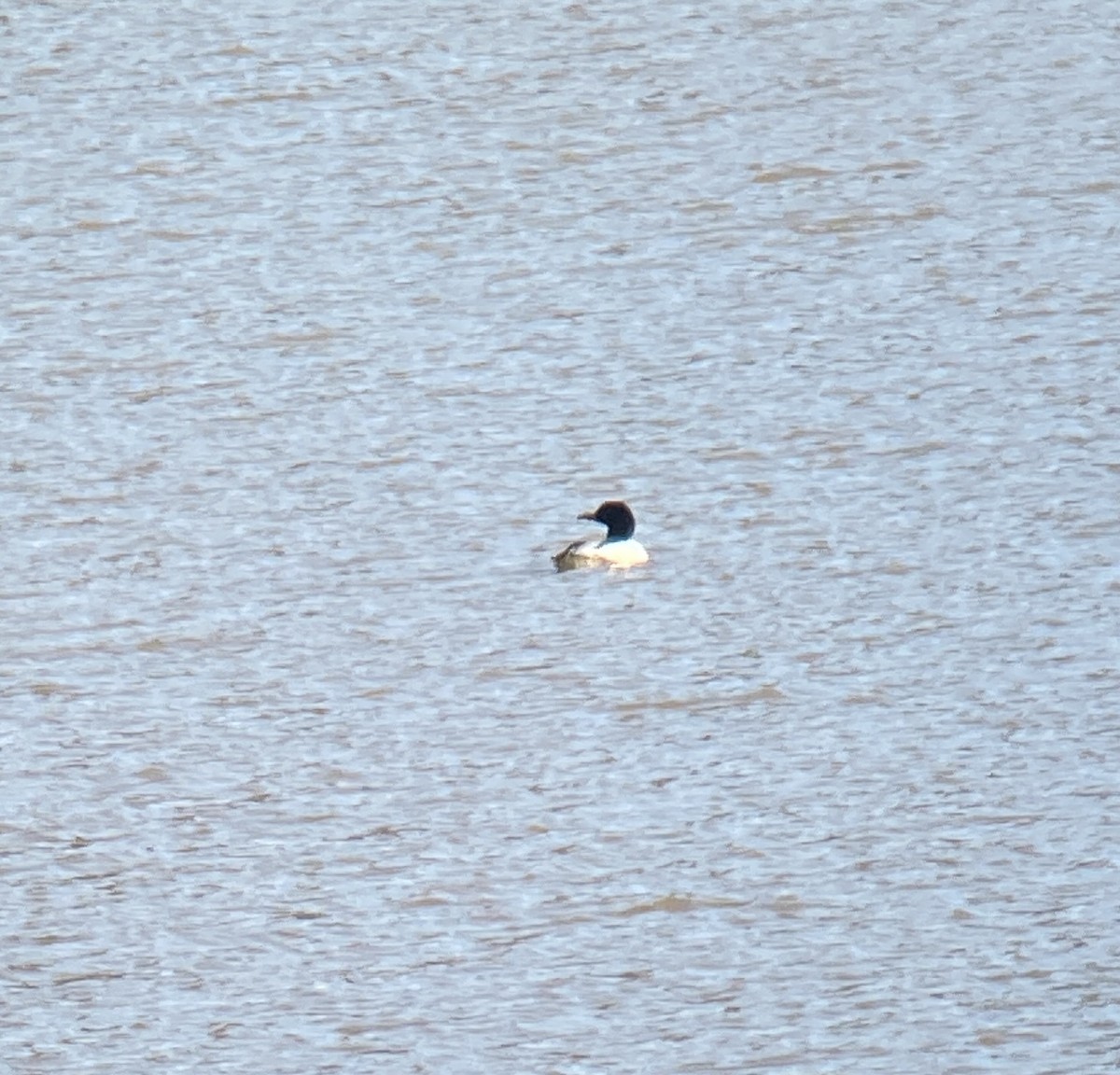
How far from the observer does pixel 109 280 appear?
16.9 m

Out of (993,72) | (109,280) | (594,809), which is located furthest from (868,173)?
(594,809)

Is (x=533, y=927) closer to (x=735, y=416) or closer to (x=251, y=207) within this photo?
(x=735, y=416)

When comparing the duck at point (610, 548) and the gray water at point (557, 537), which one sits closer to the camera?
the gray water at point (557, 537)

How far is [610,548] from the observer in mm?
13055

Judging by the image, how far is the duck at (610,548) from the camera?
12953mm

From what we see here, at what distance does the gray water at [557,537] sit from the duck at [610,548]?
7.6 inches

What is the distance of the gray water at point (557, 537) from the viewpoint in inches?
365

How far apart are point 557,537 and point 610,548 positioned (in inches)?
23.8

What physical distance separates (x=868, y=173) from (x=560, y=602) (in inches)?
236

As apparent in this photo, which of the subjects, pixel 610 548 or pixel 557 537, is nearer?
pixel 610 548

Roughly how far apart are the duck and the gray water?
0.19m

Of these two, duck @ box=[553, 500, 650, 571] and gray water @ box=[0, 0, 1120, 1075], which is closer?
gray water @ box=[0, 0, 1120, 1075]

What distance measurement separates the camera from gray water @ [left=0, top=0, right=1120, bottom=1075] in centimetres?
928

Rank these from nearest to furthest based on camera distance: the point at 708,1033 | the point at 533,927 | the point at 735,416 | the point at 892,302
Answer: the point at 708,1033
the point at 533,927
the point at 735,416
the point at 892,302
